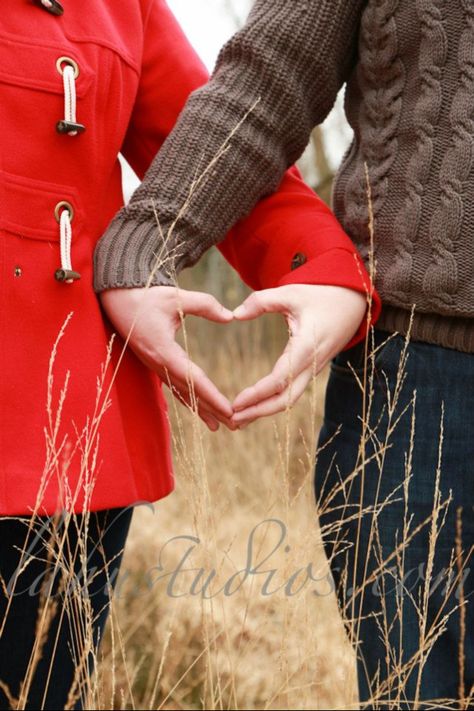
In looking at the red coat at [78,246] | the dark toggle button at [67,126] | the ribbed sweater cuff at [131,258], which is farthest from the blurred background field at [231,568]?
the dark toggle button at [67,126]

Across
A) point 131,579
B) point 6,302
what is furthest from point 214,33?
point 6,302

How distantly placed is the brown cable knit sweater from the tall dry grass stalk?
2.7 inches

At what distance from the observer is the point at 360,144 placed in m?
1.35

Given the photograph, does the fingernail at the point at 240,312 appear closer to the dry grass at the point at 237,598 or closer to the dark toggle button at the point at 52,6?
the dry grass at the point at 237,598

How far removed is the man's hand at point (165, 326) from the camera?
121cm

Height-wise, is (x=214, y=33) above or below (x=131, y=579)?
above

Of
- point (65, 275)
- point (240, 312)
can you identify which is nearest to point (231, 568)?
point (240, 312)

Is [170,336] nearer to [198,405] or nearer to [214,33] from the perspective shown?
[198,405]

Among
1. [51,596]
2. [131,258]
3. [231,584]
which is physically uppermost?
[131,258]

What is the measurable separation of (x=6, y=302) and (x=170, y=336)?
0.23 meters

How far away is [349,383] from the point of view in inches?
54.0

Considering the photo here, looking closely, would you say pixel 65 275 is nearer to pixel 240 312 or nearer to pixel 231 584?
pixel 240 312

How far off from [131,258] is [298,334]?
259mm

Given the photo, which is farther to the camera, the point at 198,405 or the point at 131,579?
the point at 131,579
